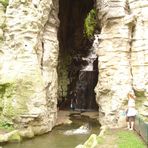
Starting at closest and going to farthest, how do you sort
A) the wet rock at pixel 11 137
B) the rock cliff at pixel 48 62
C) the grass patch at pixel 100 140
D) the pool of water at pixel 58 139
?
the grass patch at pixel 100 140 → the wet rock at pixel 11 137 → the pool of water at pixel 58 139 → the rock cliff at pixel 48 62

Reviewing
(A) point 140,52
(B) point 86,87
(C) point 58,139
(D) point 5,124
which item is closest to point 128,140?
(C) point 58,139

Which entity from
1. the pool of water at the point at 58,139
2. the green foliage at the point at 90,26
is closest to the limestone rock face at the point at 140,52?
the pool of water at the point at 58,139

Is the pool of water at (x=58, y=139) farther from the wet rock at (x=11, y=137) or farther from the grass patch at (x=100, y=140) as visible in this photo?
the grass patch at (x=100, y=140)

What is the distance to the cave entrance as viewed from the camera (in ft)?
87.1

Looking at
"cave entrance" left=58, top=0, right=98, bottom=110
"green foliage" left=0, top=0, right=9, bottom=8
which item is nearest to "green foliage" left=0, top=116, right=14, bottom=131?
"green foliage" left=0, top=0, right=9, bottom=8

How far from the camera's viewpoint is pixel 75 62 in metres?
29.7

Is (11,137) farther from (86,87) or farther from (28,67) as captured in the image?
(86,87)

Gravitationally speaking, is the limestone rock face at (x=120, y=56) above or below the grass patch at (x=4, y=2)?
below

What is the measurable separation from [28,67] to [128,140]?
21.7ft

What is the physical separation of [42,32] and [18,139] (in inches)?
257

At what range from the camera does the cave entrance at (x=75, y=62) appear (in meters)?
26.6

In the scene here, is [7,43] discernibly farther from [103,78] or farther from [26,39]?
[103,78]

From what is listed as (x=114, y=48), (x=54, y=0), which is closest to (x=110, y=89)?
(x=114, y=48)

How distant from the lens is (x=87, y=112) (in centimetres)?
2448
